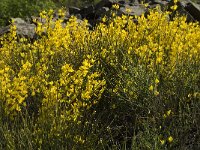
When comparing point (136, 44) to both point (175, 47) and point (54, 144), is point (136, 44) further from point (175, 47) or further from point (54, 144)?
point (54, 144)

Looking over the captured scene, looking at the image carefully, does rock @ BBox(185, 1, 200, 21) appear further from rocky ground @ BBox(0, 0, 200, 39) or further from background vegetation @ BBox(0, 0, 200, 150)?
background vegetation @ BBox(0, 0, 200, 150)

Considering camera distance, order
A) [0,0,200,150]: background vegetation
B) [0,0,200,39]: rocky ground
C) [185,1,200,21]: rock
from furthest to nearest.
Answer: [185,1,200,21]: rock → [0,0,200,39]: rocky ground → [0,0,200,150]: background vegetation

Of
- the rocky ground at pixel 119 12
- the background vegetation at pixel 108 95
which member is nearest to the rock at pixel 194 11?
the rocky ground at pixel 119 12

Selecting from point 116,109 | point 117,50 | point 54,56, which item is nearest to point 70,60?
point 54,56

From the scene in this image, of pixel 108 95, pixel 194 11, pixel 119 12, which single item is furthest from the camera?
pixel 119 12

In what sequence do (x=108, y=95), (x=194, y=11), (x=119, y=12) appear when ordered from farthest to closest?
1. (x=119, y=12)
2. (x=194, y=11)
3. (x=108, y=95)

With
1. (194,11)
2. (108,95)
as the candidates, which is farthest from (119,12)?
(108,95)

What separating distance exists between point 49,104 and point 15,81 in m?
0.35

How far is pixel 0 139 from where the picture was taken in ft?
9.91

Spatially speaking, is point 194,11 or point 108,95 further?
point 194,11

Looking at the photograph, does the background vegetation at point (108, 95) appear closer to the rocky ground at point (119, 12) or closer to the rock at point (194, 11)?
the rocky ground at point (119, 12)

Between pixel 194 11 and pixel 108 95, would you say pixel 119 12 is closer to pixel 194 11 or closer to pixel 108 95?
Result: pixel 194 11

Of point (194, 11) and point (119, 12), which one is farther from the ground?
point (194, 11)

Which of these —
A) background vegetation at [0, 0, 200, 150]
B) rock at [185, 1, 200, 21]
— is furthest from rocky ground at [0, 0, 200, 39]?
background vegetation at [0, 0, 200, 150]
